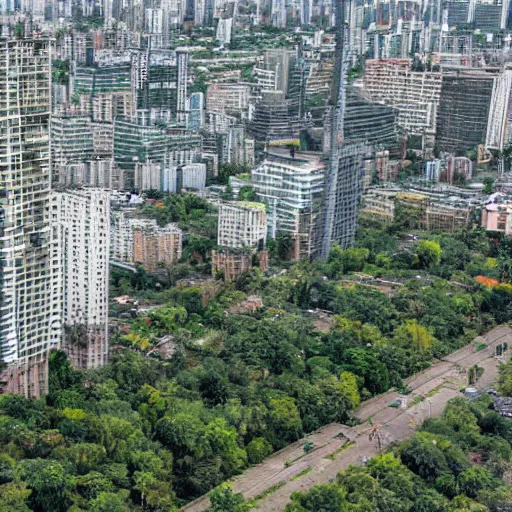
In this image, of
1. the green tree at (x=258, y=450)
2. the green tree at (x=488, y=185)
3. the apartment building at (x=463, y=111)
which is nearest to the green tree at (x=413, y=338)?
the green tree at (x=258, y=450)

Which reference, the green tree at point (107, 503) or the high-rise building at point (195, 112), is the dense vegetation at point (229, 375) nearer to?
the green tree at point (107, 503)

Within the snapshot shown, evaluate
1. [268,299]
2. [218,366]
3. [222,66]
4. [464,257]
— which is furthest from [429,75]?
[218,366]

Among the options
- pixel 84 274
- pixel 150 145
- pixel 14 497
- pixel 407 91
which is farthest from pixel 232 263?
pixel 407 91

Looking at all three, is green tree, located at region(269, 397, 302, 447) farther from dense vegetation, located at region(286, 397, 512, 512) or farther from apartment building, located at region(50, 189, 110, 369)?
apartment building, located at region(50, 189, 110, 369)

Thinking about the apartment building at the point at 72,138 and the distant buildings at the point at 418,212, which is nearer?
the distant buildings at the point at 418,212

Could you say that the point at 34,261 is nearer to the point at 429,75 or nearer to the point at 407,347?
the point at 407,347

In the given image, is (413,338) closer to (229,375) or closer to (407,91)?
(229,375)
